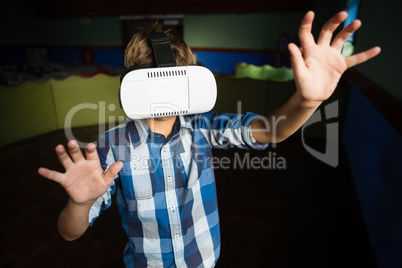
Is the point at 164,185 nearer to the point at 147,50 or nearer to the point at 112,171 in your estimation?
the point at 112,171

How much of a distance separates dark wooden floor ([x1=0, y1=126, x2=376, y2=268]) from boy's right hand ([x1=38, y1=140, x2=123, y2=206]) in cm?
120

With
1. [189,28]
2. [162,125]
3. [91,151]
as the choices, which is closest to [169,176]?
[162,125]

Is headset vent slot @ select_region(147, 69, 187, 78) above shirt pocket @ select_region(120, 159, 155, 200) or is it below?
above

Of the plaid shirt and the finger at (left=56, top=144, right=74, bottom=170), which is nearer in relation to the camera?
the finger at (left=56, top=144, right=74, bottom=170)

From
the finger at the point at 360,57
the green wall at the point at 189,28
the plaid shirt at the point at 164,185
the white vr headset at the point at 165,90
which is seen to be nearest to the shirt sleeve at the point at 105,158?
the plaid shirt at the point at 164,185

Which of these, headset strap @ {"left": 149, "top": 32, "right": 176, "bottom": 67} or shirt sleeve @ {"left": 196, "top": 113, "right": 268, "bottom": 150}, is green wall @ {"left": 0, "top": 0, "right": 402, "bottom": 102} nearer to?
shirt sleeve @ {"left": 196, "top": 113, "right": 268, "bottom": 150}

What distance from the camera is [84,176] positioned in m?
0.61

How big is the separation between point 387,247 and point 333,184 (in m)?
1.15

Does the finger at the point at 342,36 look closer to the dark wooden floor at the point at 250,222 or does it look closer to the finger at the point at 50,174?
the finger at the point at 50,174

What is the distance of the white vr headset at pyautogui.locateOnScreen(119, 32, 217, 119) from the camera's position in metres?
0.51

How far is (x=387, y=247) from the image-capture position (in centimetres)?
131


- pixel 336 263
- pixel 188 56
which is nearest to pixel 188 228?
pixel 188 56

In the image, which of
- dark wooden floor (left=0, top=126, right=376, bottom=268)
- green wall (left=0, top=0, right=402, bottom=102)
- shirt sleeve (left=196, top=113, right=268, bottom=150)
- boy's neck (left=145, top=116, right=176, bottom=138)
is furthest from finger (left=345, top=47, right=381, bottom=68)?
green wall (left=0, top=0, right=402, bottom=102)

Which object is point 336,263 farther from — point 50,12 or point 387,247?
point 50,12
